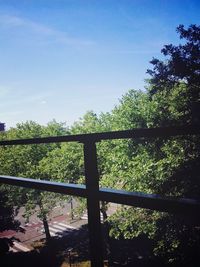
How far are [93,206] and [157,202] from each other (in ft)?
1.50

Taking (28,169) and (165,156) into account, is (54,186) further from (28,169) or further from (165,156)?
(28,169)

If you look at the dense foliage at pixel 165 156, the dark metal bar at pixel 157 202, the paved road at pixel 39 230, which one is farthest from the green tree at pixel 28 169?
the dark metal bar at pixel 157 202

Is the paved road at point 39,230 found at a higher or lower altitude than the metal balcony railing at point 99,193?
lower

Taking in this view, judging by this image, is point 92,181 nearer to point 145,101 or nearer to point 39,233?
point 145,101

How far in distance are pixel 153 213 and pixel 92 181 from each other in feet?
50.7

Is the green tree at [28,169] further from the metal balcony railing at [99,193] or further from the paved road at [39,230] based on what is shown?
the metal balcony railing at [99,193]

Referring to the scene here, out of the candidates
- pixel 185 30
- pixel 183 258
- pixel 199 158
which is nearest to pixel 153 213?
pixel 183 258

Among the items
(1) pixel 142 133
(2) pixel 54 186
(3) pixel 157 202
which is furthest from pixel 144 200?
(2) pixel 54 186

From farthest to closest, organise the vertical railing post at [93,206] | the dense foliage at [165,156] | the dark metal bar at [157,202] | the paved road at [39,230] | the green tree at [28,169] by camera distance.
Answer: the paved road at [39,230], the green tree at [28,169], the dense foliage at [165,156], the vertical railing post at [93,206], the dark metal bar at [157,202]

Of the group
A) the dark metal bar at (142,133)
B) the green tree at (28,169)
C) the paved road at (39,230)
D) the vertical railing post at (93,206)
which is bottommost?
the paved road at (39,230)

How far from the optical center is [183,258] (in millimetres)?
14297

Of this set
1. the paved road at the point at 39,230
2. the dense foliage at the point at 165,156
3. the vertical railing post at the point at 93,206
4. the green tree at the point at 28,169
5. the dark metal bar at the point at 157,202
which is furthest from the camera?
the paved road at the point at 39,230

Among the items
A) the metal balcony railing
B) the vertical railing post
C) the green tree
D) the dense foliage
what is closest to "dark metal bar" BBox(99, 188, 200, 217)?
the metal balcony railing

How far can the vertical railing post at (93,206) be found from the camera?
146cm
